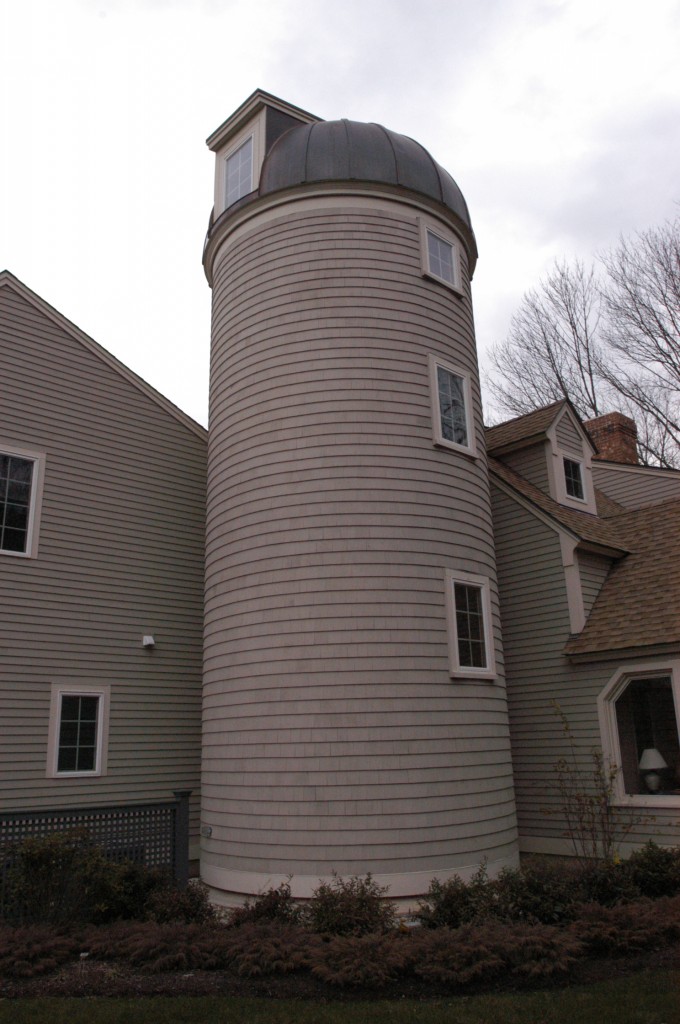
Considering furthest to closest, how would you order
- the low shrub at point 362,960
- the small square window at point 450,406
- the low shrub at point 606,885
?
the small square window at point 450,406 < the low shrub at point 606,885 < the low shrub at point 362,960

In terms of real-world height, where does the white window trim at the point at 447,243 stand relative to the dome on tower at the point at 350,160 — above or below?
below

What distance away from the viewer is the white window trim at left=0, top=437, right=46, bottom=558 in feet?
35.0

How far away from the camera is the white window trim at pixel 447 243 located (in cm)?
1061

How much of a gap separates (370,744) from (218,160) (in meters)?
9.07

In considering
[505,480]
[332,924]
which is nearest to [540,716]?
[505,480]

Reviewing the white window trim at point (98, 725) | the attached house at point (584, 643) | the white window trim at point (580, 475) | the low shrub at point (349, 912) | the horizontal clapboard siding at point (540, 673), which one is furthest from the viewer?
the white window trim at point (580, 475)

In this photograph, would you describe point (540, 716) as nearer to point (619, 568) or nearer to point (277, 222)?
point (619, 568)

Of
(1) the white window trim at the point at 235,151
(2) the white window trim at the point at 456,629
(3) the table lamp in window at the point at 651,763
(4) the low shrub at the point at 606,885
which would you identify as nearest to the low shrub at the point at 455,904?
(4) the low shrub at the point at 606,885

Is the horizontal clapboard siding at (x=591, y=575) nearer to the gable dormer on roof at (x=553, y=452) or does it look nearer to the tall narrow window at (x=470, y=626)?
the gable dormer on roof at (x=553, y=452)

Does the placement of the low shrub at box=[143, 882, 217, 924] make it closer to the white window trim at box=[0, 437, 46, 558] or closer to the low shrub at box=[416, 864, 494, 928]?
the low shrub at box=[416, 864, 494, 928]

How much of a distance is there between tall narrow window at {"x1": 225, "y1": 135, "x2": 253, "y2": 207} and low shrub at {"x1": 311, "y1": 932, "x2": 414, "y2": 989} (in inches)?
361

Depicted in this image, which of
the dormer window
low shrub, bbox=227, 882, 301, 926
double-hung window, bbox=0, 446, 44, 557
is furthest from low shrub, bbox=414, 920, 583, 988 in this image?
the dormer window

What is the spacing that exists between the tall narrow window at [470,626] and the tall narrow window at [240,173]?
240 inches

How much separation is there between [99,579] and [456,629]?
5077 millimetres
